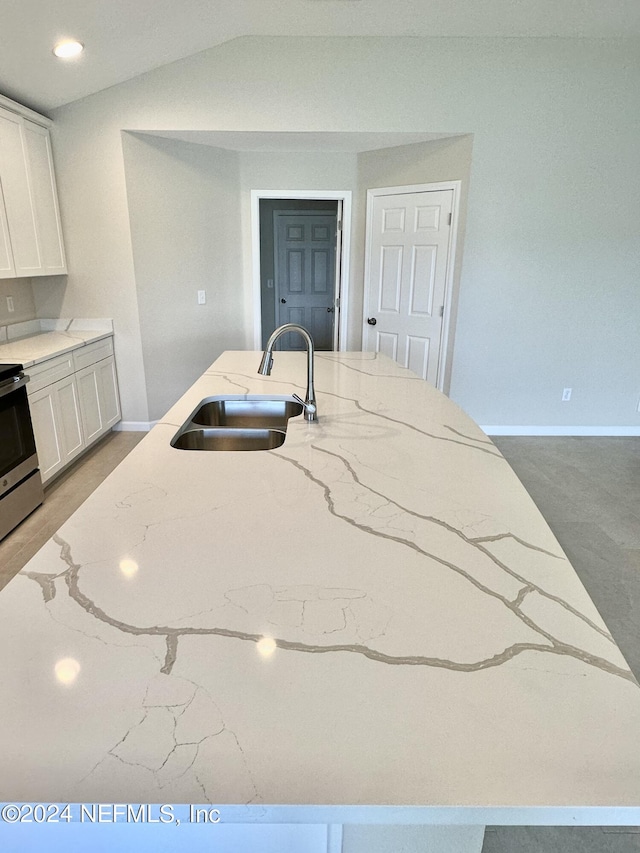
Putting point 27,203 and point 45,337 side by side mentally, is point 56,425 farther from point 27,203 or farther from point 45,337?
point 27,203

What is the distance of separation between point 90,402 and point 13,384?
1.13 meters

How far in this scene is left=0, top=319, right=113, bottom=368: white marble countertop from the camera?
3.09 meters

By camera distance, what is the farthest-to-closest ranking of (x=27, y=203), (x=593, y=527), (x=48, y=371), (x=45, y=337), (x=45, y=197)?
(x=45, y=337) → (x=45, y=197) → (x=27, y=203) → (x=48, y=371) → (x=593, y=527)

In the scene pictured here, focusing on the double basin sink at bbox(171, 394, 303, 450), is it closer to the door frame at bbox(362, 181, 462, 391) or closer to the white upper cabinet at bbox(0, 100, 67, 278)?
the white upper cabinet at bbox(0, 100, 67, 278)

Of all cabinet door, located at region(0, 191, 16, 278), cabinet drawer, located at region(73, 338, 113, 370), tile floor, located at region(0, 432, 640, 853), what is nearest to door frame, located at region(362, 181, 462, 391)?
tile floor, located at region(0, 432, 640, 853)

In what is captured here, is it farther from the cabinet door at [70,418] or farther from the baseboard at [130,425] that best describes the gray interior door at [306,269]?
the cabinet door at [70,418]

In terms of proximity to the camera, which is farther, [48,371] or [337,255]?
[337,255]

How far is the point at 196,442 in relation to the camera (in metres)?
1.86

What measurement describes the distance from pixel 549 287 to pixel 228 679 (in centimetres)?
414

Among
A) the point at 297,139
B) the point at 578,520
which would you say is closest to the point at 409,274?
the point at 297,139

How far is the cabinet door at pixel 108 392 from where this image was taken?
12.9ft

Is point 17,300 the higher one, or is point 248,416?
point 17,300

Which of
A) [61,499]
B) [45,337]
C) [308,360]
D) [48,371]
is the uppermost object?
[308,360]

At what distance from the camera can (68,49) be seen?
295cm
